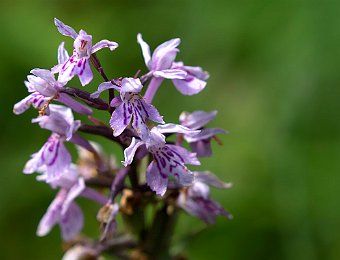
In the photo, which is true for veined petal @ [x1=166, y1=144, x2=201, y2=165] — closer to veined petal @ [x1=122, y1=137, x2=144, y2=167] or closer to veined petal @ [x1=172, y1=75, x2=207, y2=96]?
veined petal @ [x1=122, y1=137, x2=144, y2=167]

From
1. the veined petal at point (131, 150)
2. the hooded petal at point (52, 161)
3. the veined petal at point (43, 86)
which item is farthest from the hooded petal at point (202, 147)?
the veined petal at point (43, 86)

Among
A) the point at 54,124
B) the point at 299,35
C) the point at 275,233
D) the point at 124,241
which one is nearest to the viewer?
the point at 54,124

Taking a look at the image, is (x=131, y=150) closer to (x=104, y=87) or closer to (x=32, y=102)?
(x=104, y=87)

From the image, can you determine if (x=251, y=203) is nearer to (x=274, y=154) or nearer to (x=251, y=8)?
(x=274, y=154)

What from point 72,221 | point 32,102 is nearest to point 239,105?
point 72,221

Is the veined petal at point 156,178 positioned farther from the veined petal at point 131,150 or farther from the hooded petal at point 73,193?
the hooded petal at point 73,193

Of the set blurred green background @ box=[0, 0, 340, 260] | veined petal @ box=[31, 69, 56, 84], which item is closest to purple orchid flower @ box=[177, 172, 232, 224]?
veined petal @ box=[31, 69, 56, 84]

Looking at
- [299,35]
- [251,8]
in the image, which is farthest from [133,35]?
[299,35]
